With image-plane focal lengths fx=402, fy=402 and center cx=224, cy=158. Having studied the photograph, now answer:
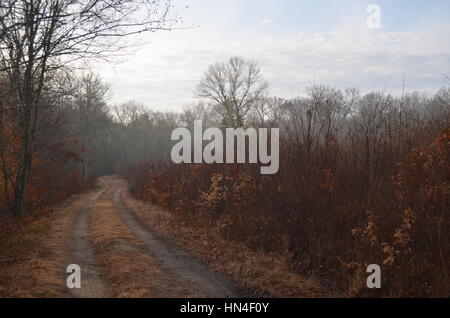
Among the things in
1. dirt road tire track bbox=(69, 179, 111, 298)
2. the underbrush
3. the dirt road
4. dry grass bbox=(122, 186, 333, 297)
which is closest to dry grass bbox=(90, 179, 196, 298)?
the dirt road

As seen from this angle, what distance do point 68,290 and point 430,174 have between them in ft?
21.5

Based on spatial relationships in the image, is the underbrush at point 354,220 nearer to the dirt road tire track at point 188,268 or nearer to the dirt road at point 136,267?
the dirt road tire track at point 188,268

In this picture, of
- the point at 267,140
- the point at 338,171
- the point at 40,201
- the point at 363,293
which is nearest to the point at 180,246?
the point at 267,140

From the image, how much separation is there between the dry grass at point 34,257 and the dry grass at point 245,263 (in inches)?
116

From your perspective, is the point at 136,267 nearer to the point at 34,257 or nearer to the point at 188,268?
the point at 188,268

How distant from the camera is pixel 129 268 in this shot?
779 cm

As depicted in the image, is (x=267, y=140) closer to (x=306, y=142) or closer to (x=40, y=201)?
(x=306, y=142)

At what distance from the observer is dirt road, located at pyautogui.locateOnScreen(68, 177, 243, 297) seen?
651 cm

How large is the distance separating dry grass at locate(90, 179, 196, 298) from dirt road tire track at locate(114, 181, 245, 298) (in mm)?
218

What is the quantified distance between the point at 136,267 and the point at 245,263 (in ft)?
7.08

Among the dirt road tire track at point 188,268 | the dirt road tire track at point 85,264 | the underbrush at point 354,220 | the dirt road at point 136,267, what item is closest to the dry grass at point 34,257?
the dirt road tire track at point 85,264

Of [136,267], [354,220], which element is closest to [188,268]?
[136,267]

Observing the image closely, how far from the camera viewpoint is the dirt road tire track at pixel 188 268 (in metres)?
6.61

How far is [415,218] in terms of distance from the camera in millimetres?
6652
